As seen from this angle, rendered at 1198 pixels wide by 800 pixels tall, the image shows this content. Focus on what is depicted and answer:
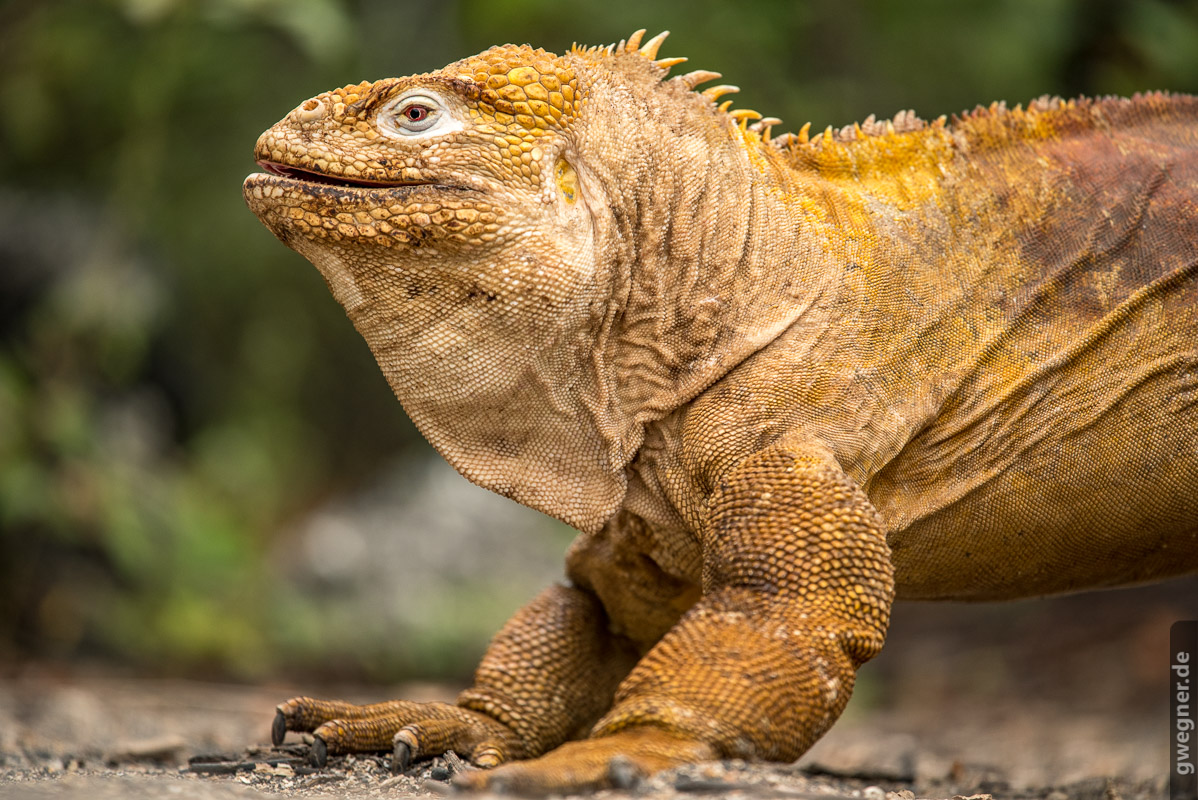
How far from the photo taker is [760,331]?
4148 millimetres

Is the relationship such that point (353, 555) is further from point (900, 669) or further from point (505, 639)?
point (505, 639)

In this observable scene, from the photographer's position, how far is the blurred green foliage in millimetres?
8750

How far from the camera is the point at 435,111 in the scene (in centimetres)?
413

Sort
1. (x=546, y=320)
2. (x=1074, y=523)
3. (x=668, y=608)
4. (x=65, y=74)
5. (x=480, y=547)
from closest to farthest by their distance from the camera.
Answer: (x=546, y=320)
(x=1074, y=523)
(x=668, y=608)
(x=65, y=74)
(x=480, y=547)

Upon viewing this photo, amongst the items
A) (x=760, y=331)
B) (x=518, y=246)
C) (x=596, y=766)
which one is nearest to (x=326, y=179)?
(x=518, y=246)

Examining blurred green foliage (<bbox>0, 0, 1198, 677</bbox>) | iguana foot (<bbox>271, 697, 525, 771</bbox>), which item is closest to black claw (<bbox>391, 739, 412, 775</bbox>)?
iguana foot (<bbox>271, 697, 525, 771</bbox>)

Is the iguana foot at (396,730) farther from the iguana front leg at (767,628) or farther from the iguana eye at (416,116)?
the iguana eye at (416,116)

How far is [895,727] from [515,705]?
5231 millimetres

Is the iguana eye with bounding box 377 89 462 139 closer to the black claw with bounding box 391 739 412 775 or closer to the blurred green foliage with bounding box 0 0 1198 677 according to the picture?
the black claw with bounding box 391 739 412 775

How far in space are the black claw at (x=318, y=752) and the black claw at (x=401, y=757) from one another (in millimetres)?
264

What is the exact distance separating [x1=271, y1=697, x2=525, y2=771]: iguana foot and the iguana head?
105 centimetres

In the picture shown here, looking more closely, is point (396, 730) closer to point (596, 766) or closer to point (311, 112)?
point (596, 766)

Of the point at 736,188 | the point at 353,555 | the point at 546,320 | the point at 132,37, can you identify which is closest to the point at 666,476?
the point at 546,320

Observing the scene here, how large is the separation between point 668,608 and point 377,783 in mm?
1484
